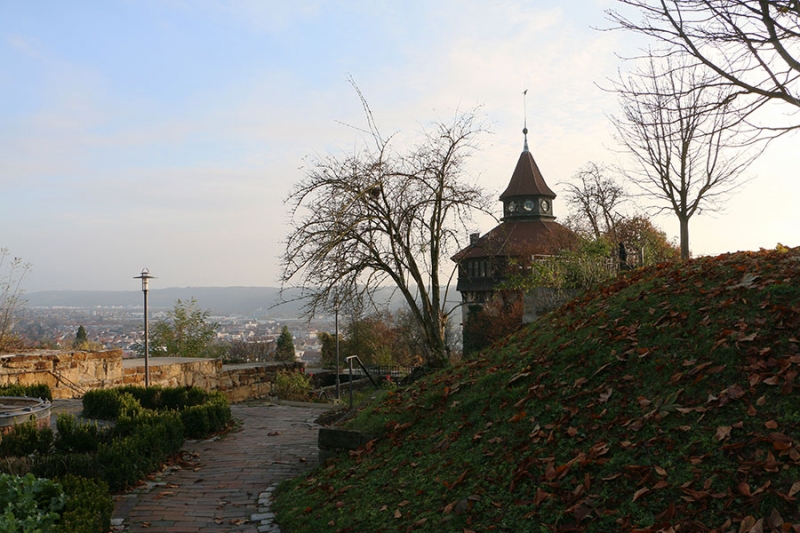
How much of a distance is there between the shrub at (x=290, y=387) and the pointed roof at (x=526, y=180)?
26962 millimetres

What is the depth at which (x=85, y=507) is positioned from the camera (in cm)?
436

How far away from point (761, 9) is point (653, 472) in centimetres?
461

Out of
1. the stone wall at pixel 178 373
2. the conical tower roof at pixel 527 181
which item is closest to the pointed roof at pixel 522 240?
the conical tower roof at pixel 527 181

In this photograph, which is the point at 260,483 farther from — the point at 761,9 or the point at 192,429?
the point at 761,9

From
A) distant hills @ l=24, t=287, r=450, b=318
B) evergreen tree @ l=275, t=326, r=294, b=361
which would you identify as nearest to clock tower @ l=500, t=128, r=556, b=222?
distant hills @ l=24, t=287, r=450, b=318

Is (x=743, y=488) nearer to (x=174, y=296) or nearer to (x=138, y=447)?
(x=138, y=447)

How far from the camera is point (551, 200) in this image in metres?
39.8

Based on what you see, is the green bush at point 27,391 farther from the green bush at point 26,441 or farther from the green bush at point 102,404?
the green bush at point 26,441

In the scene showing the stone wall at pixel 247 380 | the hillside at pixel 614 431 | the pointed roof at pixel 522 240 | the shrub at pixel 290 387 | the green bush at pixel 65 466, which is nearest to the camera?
the hillside at pixel 614 431

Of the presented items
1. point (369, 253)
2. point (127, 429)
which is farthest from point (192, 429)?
point (369, 253)

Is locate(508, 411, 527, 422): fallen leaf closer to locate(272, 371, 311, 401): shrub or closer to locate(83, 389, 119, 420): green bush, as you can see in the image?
locate(83, 389, 119, 420): green bush

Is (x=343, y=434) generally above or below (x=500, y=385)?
below

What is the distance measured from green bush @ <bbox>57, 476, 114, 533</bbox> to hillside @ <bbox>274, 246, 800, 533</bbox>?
1272 millimetres

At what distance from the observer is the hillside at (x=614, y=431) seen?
3.27 m
